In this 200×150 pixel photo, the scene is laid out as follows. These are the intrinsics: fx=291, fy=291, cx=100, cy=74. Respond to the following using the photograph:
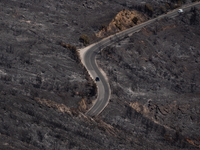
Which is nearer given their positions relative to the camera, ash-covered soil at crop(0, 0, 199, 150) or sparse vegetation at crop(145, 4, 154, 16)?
ash-covered soil at crop(0, 0, 199, 150)

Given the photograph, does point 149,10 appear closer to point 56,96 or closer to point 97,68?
point 97,68

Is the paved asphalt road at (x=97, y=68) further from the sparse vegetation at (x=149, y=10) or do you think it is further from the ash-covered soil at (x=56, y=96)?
the sparse vegetation at (x=149, y=10)

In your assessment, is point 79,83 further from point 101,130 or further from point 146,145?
point 146,145

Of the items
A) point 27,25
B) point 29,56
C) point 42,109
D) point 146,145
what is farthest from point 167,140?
point 27,25

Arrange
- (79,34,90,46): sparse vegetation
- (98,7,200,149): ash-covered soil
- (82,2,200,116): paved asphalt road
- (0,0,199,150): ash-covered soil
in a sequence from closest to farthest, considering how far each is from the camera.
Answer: (0,0,199,150): ash-covered soil
(82,2,200,116): paved asphalt road
(98,7,200,149): ash-covered soil
(79,34,90,46): sparse vegetation

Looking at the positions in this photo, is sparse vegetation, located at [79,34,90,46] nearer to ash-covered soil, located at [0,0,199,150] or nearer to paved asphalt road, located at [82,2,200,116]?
ash-covered soil, located at [0,0,199,150]

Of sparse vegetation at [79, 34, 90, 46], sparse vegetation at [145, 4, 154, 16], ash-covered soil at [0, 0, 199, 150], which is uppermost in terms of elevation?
sparse vegetation at [145, 4, 154, 16]

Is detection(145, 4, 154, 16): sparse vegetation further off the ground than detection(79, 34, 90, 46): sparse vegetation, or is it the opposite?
detection(145, 4, 154, 16): sparse vegetation


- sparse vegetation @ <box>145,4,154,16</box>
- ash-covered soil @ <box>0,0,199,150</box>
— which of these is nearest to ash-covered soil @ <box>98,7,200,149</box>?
ash-covered soil @ <box>0,0,199,150</box>
